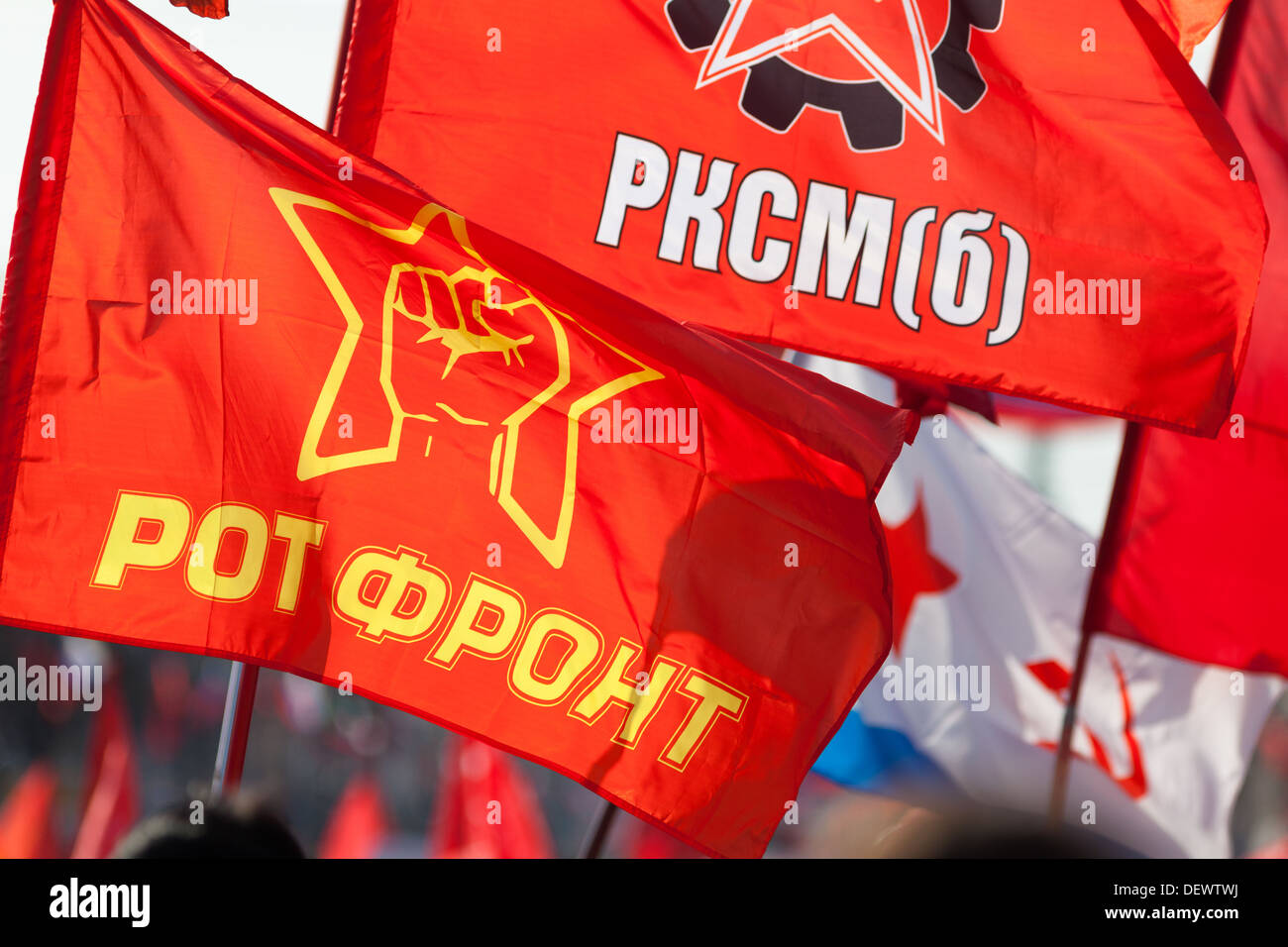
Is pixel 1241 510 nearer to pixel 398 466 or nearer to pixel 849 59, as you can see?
pixel 849 59

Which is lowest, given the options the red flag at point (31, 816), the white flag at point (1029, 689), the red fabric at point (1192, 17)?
the red flag at point (31, 816)

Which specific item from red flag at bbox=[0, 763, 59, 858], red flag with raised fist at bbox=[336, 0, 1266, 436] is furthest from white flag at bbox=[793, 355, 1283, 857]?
red flag at bbox=[0, 763, 59, 858]

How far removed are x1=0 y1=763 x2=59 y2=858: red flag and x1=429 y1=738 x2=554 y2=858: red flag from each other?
172 cm

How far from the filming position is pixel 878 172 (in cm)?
483

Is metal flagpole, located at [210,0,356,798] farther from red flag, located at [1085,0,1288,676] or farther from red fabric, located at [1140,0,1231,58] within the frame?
red fabric, located at [1140,0,1231,58]

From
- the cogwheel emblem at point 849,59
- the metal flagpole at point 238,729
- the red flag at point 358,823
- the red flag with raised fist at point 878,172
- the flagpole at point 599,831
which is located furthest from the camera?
the red flag at point 358,823

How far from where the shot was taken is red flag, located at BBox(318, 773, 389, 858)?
577 centimetres

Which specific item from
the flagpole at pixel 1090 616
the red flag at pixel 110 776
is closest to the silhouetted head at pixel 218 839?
the red flag at pixel 110 776

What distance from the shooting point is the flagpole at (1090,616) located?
5875 mm

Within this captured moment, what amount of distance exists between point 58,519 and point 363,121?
2.02m

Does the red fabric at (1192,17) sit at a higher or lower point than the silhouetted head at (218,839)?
higher

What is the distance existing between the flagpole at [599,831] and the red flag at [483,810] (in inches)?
9.1

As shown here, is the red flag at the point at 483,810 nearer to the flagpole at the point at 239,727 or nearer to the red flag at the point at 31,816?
the red flag at the point at 31,816

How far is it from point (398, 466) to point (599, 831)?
2.92 m
